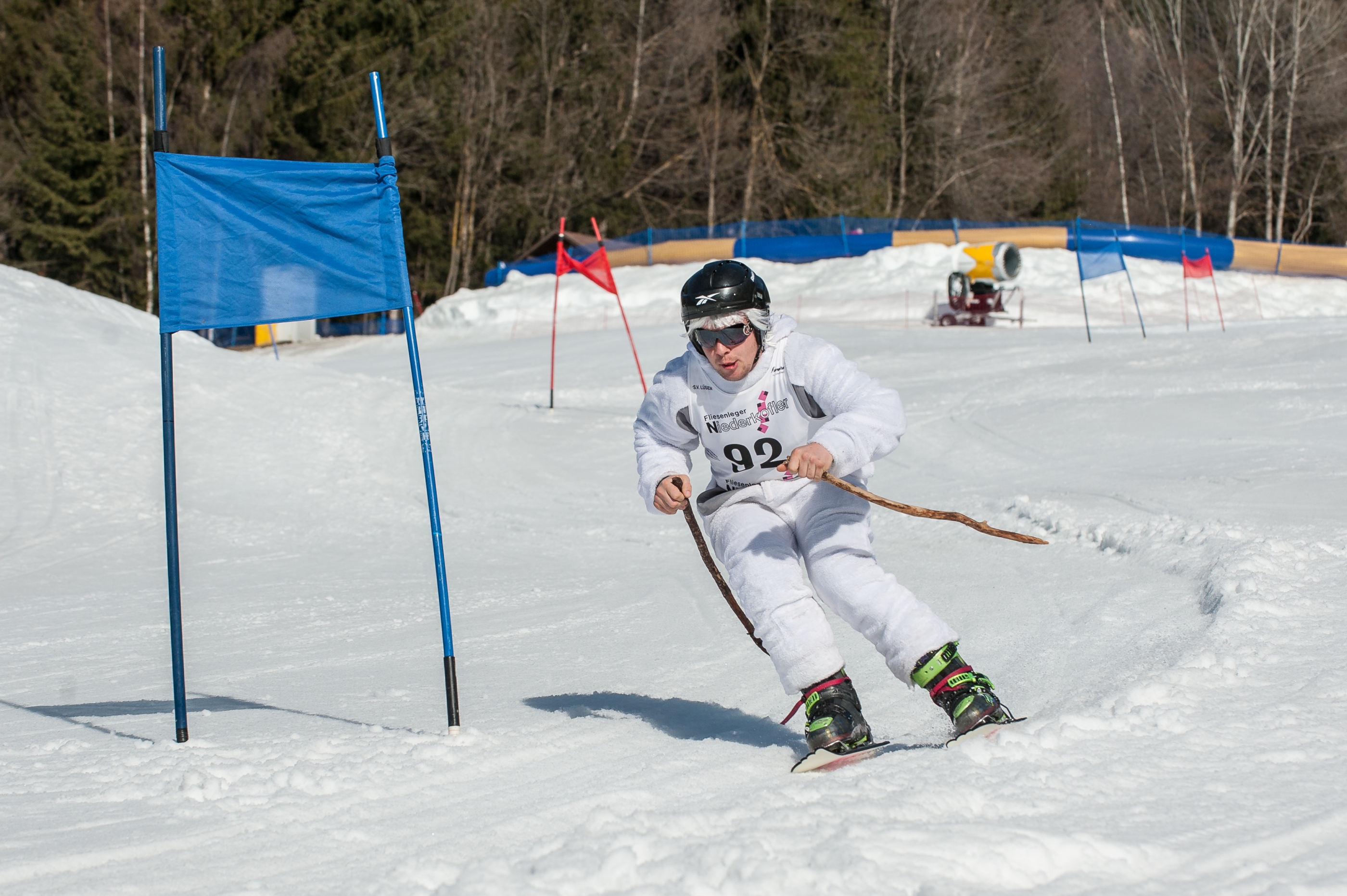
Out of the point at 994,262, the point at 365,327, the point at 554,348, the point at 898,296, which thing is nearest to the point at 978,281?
the point at 994,262

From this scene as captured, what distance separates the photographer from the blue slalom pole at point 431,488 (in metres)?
4.12

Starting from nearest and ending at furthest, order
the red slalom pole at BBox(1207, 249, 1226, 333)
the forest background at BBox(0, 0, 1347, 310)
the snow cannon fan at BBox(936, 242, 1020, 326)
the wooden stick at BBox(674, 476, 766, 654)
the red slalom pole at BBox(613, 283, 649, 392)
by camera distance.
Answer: the wooden stick at BBox(674, 476, 766, 654) < the red slalom pole at BBox(613, 283, 649, 392) < the red slalom pole at BBox(1207, 249, 1226, 333) < the snow cannon fan at BBox(936, 242, 1020, 326) < the forest background at BBox(0, 0, 1347, 310)

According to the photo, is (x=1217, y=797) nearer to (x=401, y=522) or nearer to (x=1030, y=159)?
(x=401, y=522)

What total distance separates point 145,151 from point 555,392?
21789 millimetres

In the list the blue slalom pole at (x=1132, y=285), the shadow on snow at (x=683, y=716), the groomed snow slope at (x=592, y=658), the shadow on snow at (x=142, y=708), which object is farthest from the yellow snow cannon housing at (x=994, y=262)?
the shadow on snow at (x=142, y=708)

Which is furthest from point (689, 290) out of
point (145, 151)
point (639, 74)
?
point (639, 74)

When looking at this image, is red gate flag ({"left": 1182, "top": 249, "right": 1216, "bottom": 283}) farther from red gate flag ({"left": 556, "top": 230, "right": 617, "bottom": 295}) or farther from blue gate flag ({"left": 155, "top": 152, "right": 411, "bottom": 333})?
blue gate flag ({"left": 155, "top": 152, "right": 411, "bottom": 333})

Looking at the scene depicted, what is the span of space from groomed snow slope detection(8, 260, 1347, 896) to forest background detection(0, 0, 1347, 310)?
77.3ft

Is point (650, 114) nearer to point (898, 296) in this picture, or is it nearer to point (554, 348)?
point (898, 296)

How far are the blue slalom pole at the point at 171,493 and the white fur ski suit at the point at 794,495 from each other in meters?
A: 1.64

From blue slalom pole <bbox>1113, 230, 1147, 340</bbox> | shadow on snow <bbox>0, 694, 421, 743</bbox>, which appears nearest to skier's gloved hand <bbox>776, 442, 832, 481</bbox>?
shadow on snow <bbox>0, 694, 421, 743</bbox>

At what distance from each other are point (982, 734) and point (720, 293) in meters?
1.56

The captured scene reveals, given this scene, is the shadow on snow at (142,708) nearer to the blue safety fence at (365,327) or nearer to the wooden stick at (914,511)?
the wooden stick at (914,511)

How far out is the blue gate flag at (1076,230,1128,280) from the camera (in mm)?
24275
